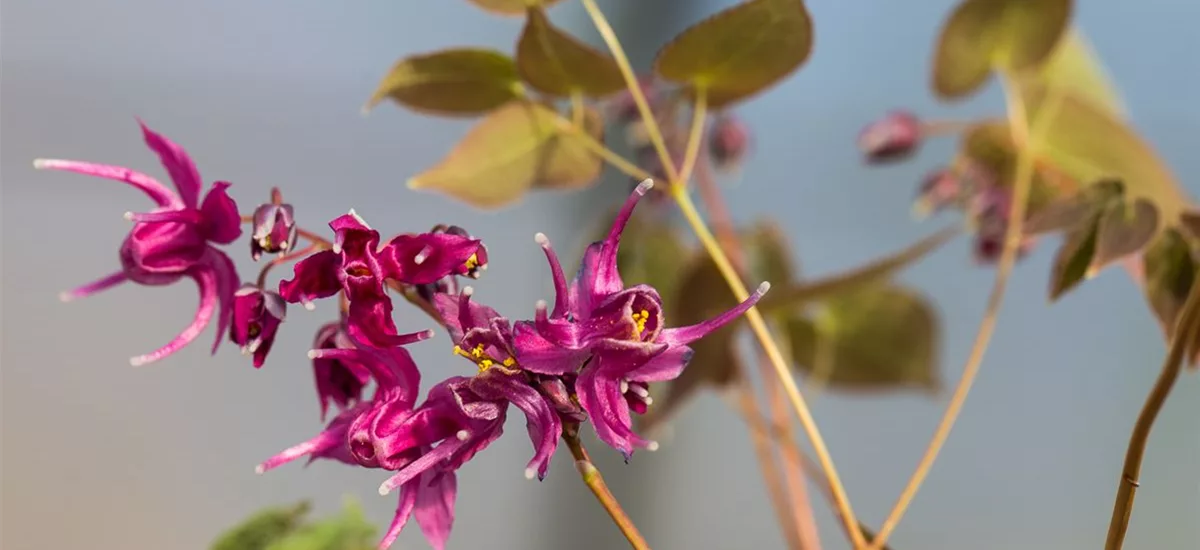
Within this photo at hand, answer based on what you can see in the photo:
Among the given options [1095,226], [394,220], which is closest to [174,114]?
[394,220]

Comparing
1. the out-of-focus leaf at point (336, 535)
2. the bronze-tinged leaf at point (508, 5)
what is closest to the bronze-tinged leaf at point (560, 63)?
the bronze-tinged leaf at point (508, 5)

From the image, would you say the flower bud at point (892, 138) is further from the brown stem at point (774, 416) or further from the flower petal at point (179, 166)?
the flower petal at point (179, 166)

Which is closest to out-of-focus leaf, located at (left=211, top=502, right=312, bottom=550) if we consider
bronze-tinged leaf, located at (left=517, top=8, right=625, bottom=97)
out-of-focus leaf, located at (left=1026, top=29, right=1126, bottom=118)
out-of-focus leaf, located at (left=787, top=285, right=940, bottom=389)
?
bronze-tinged leaf, located at (left=517, top=8, right=625, bottom=97)

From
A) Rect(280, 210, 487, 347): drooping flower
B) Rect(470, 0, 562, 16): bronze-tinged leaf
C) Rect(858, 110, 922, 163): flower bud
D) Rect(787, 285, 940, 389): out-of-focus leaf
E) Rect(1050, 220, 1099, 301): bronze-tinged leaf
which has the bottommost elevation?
Rect(787, 285, 940, 389): out-of-focus leaf

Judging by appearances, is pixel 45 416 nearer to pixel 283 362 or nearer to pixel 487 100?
pixel 283 362

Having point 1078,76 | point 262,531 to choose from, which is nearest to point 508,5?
point 262,531

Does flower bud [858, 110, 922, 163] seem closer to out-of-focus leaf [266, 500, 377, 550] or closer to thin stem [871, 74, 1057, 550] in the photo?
thin stem [871, 74, 1057, 550]
